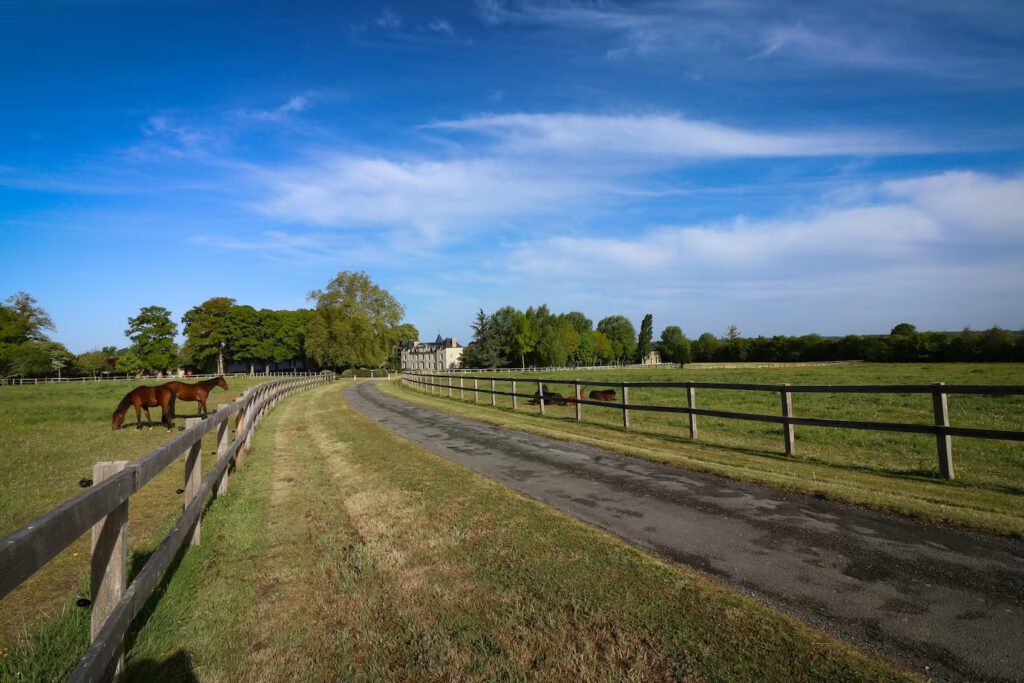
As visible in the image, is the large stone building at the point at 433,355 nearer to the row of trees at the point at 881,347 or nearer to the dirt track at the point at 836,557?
the row of trees at the point at 881,347

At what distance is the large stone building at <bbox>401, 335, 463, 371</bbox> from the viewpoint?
128875 millimetres

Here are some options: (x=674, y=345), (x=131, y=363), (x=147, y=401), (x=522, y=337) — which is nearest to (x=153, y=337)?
(x=131, y=363)

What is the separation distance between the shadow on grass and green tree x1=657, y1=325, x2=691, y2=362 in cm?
13055

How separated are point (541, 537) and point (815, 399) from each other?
22.8 meters

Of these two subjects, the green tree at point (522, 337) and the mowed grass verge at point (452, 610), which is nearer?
the mowed grass verge at point (452, 610)

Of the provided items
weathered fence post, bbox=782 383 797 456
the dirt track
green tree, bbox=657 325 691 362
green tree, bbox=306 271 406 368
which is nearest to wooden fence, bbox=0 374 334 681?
the dirt track

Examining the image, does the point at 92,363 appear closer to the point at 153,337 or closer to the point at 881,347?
the point at 153,337

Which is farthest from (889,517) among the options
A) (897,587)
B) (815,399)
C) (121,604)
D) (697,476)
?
(815,399)

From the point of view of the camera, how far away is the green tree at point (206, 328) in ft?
292

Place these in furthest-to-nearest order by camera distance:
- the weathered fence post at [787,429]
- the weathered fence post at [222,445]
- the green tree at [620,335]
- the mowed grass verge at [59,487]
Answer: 1. the green tree at [620,335]
2. the weathered fence post at [787,429]
3. the weathered fence post at [222,445]
4. the mowed grass verge at [59,487]

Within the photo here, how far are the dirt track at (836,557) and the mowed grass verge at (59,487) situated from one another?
15.1 ft

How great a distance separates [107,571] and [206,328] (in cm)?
9980

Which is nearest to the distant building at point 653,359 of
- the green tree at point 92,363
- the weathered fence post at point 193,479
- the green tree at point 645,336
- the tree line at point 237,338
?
the green tree at point 645,336

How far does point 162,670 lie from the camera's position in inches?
126
